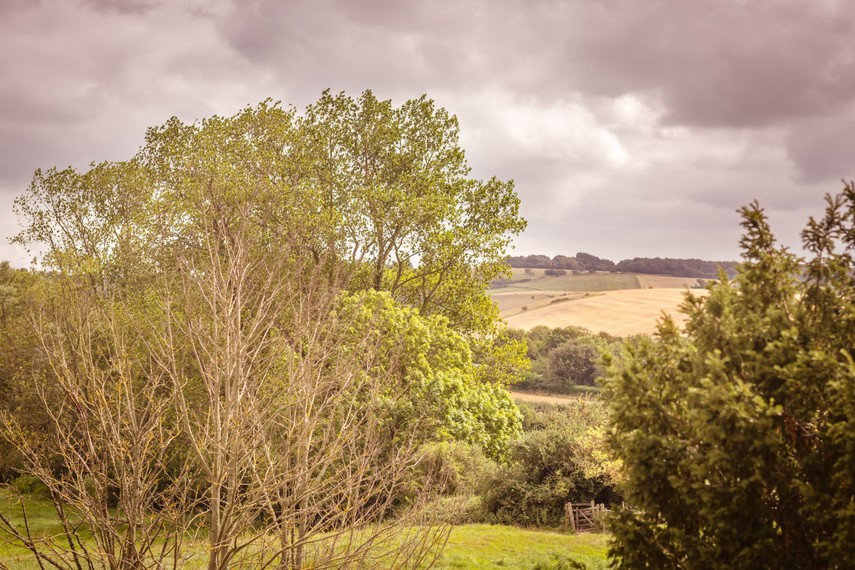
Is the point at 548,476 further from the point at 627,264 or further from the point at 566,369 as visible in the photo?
the point at 627,264

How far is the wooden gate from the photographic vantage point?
2508cm

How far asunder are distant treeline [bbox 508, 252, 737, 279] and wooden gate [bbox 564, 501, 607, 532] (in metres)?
79.6

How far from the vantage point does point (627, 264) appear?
126000 mm

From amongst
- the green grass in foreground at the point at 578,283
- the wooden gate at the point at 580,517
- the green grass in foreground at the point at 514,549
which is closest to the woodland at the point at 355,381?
the wooden gate at the point at 580,517

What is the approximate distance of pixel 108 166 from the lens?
31531 millimetres

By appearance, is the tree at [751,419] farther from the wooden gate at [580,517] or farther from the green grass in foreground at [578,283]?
the green grass in foreground at [578,283]

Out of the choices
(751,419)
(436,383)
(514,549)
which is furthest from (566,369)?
(751,419)

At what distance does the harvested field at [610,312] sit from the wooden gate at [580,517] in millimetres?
52393

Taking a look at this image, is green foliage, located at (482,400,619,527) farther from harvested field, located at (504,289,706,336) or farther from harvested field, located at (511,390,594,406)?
harvested field, located at (504,289,706,336)

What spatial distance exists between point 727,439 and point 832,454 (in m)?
1.24

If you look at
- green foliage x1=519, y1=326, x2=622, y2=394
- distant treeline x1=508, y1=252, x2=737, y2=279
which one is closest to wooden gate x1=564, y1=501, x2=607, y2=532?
green foliage x1=519, y1=326, x2=622, y2=394

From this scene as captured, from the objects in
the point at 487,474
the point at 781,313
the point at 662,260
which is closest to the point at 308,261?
the point at 487,474

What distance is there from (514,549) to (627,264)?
4485 inches

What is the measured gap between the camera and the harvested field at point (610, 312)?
79.8 meters
